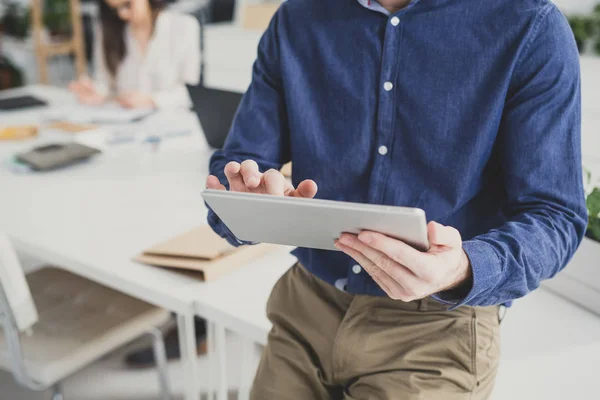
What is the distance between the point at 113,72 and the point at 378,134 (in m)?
2.09

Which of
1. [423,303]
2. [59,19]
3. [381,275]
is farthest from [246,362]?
[59,19]

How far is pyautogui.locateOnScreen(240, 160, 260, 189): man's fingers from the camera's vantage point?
34.7 inches

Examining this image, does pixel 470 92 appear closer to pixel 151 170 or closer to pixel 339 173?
pixel 339 173

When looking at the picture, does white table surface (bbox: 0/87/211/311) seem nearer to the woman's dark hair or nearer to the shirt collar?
the shirt collar

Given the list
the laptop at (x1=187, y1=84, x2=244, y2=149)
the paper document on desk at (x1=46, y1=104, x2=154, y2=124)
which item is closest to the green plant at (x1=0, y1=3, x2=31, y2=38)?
the paper document on desk at (x1=46, y1=104, x2=154, y2=124)

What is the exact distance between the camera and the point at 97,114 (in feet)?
8.01

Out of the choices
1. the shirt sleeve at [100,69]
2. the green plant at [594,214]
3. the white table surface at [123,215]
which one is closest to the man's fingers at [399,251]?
the white table surface at [123,215]

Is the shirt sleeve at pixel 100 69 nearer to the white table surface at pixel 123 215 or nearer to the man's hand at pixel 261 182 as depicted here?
the white table surface at pixel 123 215

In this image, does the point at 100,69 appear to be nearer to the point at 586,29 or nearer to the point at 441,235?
the point at 586,29

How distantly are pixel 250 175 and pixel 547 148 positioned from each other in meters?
0.41

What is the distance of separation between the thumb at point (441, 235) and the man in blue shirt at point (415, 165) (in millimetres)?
11

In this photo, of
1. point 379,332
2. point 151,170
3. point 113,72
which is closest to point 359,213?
point 379,332

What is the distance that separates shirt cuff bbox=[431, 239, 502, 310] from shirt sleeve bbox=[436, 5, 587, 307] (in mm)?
51

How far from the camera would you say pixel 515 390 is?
1014mm
